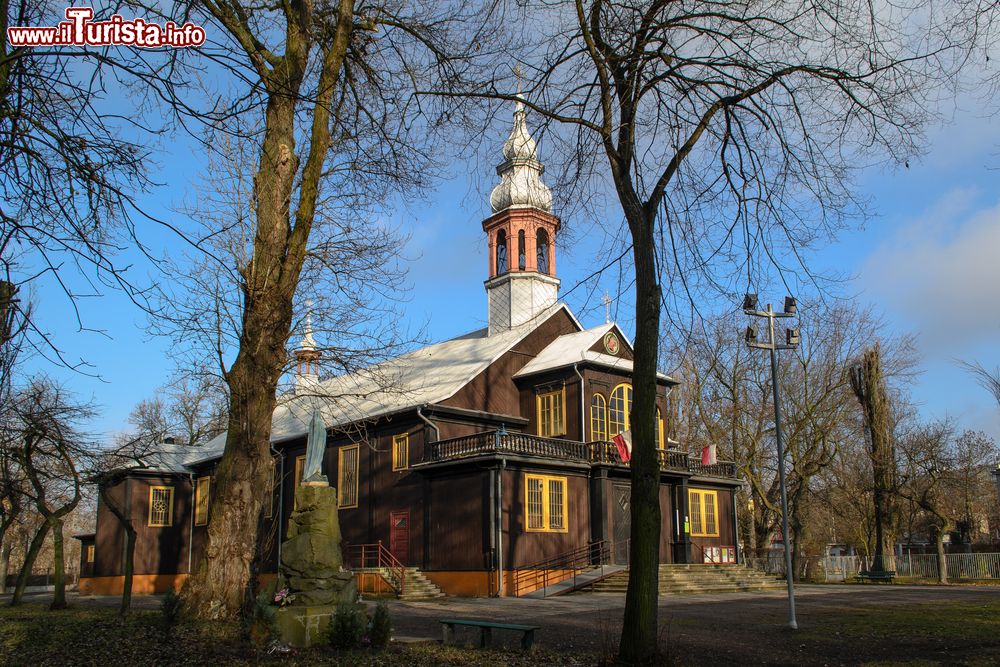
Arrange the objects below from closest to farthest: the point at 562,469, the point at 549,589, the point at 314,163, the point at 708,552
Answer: the point at 314,163 < the point at 549,589 < the point at 562,469 < the point at 708,552

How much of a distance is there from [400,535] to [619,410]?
28.9ft

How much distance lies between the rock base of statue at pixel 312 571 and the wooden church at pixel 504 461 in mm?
8184

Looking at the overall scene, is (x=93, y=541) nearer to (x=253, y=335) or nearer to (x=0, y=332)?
(x=253, y=335)

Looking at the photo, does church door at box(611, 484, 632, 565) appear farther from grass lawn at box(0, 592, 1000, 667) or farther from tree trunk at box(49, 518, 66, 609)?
tree trunk at box(49, 518, 66, 609)

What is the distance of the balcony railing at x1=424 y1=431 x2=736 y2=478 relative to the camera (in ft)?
81.1

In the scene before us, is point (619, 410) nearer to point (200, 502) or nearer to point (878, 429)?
point (878, 429)

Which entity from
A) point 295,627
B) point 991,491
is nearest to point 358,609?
point 295,627

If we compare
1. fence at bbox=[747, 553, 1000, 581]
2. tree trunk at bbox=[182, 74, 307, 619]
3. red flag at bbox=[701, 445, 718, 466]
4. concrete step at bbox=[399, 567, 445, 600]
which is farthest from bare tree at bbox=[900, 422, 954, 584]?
tree trunk at bbox=[182, 74, 307, 619]

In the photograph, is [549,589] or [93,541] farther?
[93,541]

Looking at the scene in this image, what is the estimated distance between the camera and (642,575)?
9.23 metres

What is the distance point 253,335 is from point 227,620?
13.1 feet

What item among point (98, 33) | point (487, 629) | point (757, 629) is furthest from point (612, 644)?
point (98, 33)

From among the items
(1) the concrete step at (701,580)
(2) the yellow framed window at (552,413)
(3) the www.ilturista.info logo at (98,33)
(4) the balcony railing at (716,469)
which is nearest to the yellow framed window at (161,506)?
(2) the yellow framed window at (552,413)

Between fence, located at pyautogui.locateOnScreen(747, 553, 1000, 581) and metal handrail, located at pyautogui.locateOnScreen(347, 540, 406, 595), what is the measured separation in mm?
17772
